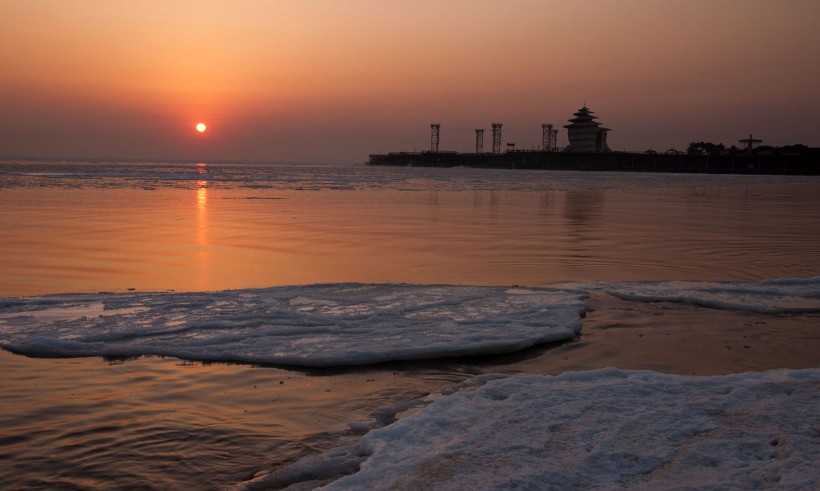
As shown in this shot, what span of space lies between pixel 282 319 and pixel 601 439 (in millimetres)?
3893

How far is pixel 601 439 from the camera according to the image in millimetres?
3805

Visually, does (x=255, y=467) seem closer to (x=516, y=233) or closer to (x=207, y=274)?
(x=207, y=274)

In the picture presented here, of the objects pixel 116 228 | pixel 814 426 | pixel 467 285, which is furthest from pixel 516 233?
pixel 814 426

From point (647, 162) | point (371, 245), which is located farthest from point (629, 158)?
point (371, 245)

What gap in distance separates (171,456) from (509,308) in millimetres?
4414

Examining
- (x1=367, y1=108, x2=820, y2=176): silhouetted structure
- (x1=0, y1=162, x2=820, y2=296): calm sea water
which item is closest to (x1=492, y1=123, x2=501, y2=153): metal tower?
(x1=367, y1=108, x2=820, y2=176): silhouetted structure

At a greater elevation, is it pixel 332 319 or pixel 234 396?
pixel 332 319

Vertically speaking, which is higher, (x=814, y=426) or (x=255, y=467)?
(x=814, y=426)

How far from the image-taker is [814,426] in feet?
12.6

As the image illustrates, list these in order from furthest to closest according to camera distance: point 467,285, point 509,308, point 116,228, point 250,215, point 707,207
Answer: point 707,207, point 250,215, point 116,228, point 467,285, point 509,308

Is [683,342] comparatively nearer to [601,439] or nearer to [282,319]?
[601,439]

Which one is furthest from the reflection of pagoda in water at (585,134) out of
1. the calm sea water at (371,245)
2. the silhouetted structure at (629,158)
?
the calm sea water at (371,245)

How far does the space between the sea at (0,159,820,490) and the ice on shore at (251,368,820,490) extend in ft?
0.33

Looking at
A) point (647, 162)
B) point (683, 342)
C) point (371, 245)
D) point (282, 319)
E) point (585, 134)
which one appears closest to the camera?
point (683, 342)
